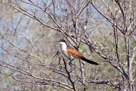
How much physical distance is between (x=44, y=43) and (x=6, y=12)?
2.62 meters

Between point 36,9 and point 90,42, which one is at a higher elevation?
point 36,9

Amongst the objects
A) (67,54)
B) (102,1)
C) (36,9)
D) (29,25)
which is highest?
(29,25)

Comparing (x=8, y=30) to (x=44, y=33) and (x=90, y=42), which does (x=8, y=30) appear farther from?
(x=90, y=42)

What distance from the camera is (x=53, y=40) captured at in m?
11.7

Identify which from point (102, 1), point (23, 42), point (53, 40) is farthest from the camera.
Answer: point (53, 40)

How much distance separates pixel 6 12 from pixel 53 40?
2905mm

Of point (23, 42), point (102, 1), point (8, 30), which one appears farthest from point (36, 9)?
point (8, 30)

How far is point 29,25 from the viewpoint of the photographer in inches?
464

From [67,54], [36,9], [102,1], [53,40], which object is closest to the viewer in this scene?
[36,9]

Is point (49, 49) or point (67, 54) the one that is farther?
point (49, 49)

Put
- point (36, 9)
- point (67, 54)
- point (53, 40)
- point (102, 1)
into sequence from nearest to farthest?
1. point (36, 9)
2. point (102, 1)
3. point (67, 54)
4. point (53, 40)

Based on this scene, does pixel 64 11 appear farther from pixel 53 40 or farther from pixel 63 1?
pixel 53 40

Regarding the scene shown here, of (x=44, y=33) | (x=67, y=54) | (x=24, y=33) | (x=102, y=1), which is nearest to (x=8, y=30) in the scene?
(x=24, y=33)

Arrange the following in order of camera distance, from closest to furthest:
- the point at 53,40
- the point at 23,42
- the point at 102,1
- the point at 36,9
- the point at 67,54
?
the point at 36,9, the point at 102,1, the point at 67,54, the point at 23,42, the point at 53,40
